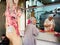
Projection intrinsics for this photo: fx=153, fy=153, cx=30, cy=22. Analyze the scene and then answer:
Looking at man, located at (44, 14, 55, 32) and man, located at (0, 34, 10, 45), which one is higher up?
man, located at (44, 14, 55, 32)

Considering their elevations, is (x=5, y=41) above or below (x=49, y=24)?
below

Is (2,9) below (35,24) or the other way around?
the other way around

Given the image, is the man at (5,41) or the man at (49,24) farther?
the man at (5,41)

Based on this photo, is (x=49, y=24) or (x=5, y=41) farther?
(x=5, y=41)

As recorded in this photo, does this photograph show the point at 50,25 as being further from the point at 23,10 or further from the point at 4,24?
the point at 4,24

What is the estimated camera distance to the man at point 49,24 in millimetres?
2701

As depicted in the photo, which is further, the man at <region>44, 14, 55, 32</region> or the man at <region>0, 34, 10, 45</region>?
the man at <region>0, 34, 10, 45</region>

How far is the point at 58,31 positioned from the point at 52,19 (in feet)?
0.83

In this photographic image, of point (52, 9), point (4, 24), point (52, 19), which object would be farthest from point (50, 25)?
point (4, 24)

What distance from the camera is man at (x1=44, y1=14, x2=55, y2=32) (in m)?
2.70

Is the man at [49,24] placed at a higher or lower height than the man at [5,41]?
higher

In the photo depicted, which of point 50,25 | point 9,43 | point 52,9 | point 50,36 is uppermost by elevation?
point 52,9

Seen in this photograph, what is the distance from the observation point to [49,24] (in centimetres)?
276

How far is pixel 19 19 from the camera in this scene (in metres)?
3.46
